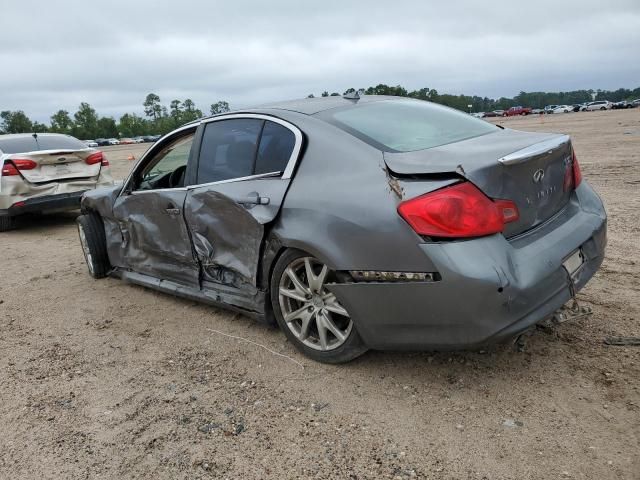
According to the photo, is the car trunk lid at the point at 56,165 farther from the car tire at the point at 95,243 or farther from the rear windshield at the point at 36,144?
the car tire at the point at 95,243

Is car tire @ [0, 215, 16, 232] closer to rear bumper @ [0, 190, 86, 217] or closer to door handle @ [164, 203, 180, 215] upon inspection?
rear bumper @ [0, 190, 86, 217]

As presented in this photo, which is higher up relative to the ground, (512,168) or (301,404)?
(512,168)

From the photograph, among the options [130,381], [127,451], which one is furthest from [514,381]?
[130,381]

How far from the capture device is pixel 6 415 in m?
3.11

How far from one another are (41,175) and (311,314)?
250 inches

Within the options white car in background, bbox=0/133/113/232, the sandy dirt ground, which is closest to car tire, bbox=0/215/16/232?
white car in background, bbox=0/133/113/232

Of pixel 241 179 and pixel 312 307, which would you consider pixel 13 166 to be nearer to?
pixel 241 179

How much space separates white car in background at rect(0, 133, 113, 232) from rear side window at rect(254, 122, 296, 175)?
5560 millimetres

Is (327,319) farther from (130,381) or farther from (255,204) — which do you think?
(130,381)

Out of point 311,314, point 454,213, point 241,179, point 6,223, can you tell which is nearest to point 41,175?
point 6,223

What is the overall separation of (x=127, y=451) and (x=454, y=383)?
1727 millimetres

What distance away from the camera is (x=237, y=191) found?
142 inches

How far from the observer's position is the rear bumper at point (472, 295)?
8.44ft

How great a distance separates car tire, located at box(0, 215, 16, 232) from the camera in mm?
8398
